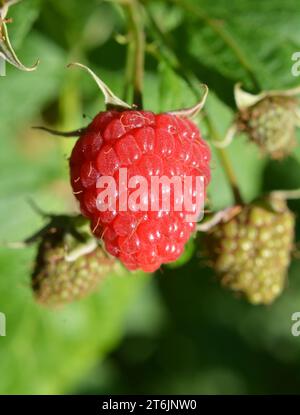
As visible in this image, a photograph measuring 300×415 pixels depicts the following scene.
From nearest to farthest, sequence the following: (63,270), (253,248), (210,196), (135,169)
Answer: (135,169) < (63,270) < (253,248) < (210,196)

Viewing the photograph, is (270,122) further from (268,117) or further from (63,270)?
(63,270)

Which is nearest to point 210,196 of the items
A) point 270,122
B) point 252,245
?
point 252,245

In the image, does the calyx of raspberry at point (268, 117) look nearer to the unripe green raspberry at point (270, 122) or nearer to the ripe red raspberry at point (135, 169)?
the unripe green raspberry at point (270, 122)

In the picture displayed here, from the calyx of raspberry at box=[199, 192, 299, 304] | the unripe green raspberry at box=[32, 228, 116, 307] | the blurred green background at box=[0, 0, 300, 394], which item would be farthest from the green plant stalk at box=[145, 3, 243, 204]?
the unripe green raspberry at box=[32, 228, 116, 307]

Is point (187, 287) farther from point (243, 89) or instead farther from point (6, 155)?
point (243, 89)

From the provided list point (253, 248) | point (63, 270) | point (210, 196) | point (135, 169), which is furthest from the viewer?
point (210, 196)

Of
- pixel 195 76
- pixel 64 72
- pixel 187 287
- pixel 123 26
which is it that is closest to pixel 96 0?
pixel 123 26

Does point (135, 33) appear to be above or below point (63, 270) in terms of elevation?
above
